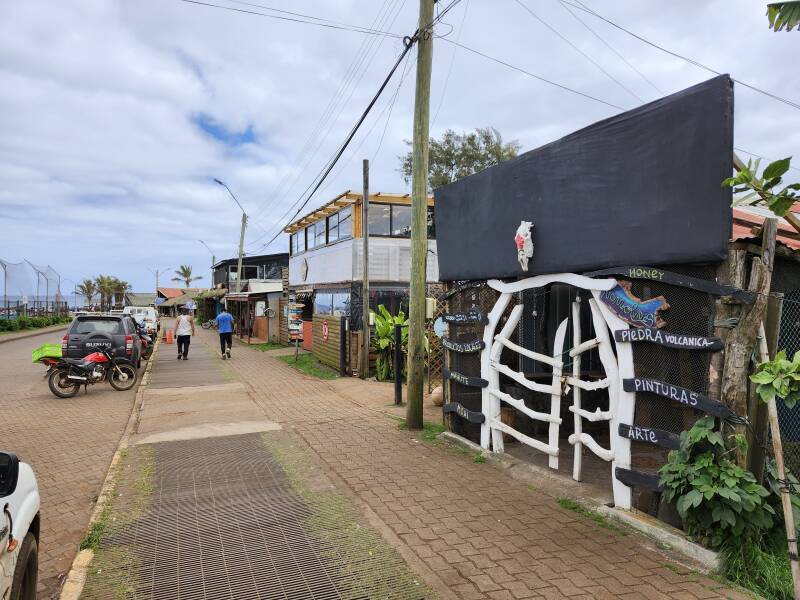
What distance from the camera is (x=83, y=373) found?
39.3ft

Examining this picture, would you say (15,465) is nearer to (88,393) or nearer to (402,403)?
(402,403)

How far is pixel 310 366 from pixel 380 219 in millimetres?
5081

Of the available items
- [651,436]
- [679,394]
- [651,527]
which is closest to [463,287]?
[651,436]

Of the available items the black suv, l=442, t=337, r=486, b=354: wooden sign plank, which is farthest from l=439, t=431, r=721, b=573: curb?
the black suv

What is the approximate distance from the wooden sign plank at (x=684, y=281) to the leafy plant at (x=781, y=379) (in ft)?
2.06

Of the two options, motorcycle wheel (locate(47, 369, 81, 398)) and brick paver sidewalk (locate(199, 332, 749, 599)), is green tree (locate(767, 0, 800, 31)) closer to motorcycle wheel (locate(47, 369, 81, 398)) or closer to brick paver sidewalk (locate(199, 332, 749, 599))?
brick paver sidewalk (locate(199, 332, 749, 599))

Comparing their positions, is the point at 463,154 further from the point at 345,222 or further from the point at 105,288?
the point at 105,288

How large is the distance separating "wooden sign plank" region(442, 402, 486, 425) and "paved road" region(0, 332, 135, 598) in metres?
4.14

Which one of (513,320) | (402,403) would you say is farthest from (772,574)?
(402,403)

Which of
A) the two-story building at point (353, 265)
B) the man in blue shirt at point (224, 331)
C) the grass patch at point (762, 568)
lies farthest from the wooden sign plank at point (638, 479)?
the man in blue shirt at point (224, 331)

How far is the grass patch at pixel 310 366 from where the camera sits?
1480 centimetres

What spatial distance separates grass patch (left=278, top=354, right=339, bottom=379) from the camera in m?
14.8

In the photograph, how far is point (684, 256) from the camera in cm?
420

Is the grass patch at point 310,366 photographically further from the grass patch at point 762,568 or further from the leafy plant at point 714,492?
the grass patch at point 762,568
